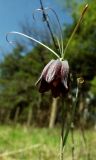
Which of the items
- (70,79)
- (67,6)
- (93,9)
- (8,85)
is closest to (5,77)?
(8,85)

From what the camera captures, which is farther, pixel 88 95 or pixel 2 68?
pixel 2 68

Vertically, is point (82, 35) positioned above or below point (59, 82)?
below

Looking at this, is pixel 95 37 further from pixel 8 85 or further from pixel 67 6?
pixel 8 85

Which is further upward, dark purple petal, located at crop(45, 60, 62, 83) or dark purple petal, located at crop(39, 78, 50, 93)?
dark purple petal, located at crop(45, 60, 62, 83)

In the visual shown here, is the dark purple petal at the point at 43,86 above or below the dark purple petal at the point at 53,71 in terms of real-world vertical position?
below
